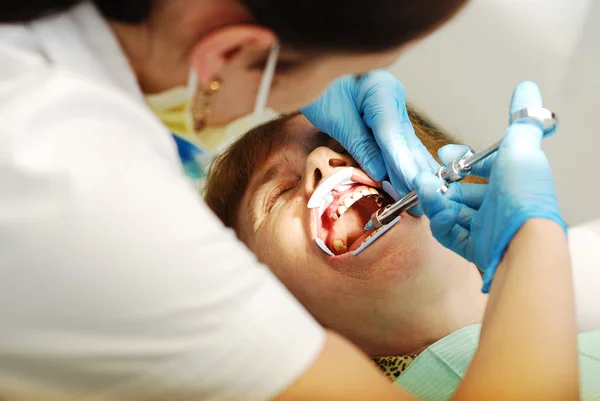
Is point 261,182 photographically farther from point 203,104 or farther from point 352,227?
point 203,104

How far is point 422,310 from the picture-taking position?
1.44 metres

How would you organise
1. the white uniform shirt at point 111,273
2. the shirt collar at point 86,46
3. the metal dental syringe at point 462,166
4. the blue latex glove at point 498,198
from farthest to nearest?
the metal dental syringe at point 462,166 < the blue latex glove at point 498,198 < the shirt collar at point 86,46 < the white uniform shirt at point 111,273

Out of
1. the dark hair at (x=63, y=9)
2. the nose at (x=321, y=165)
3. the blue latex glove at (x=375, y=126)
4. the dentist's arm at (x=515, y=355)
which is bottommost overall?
the nose at (x=321, y=165)

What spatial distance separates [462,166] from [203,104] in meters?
0.56

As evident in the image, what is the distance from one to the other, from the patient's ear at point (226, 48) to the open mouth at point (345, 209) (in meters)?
0.65

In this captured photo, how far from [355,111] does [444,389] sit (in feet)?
2.21

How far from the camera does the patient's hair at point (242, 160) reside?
1.64 metres

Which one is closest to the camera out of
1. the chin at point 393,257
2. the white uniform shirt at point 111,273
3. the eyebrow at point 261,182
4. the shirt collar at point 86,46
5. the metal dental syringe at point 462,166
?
the white uniform shirt at point 111,273

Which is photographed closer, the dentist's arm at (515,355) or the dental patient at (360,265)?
the dentist's arm at (515,355)

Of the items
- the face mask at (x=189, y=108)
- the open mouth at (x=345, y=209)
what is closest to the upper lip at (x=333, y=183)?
the open mouth at (x=345, y=209)

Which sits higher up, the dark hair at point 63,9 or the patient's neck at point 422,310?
the dark hair at point 63,9

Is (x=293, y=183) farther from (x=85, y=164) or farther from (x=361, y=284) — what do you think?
(x=85, y=164)

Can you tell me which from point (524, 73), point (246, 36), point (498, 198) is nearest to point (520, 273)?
point (498, 198)

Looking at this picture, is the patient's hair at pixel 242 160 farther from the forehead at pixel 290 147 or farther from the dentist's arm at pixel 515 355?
the dentist's arm at pixel 515 355
